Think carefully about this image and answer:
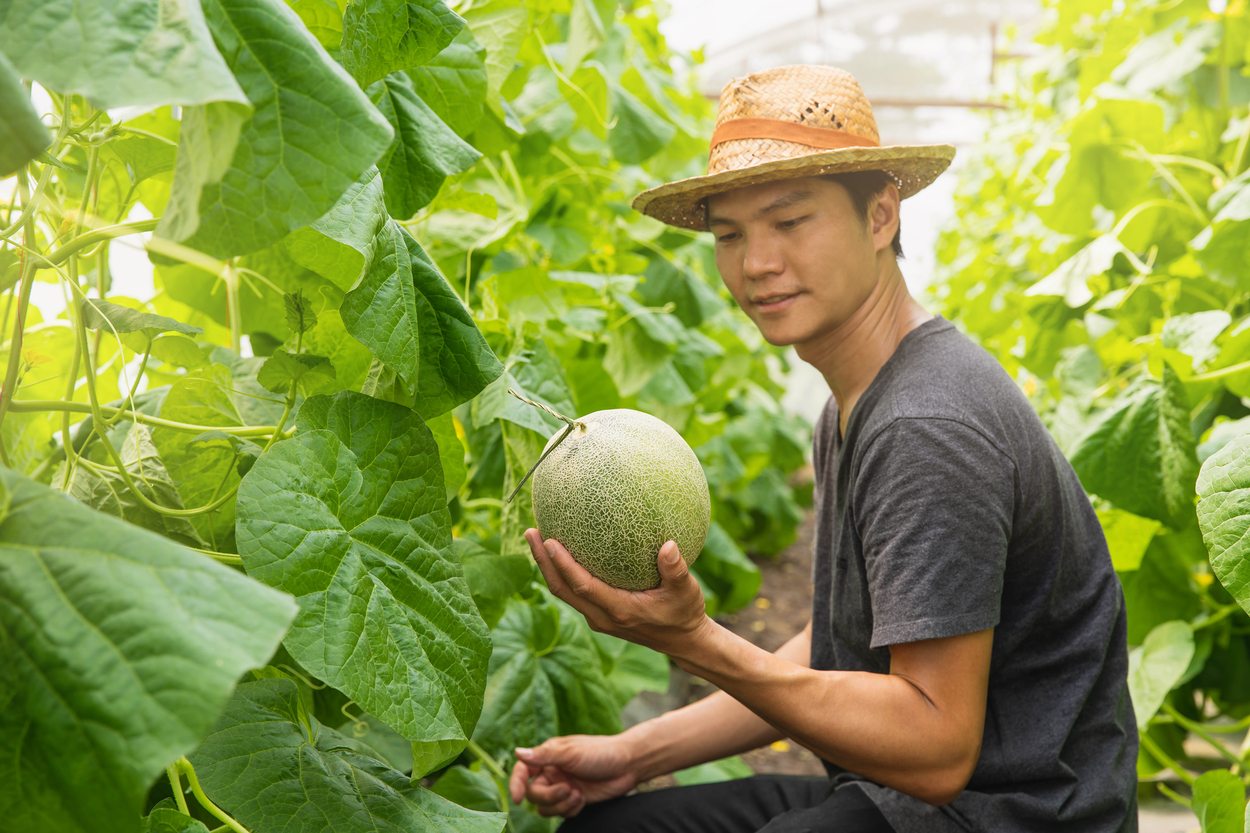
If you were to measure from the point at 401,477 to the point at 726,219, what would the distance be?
0.96 metres

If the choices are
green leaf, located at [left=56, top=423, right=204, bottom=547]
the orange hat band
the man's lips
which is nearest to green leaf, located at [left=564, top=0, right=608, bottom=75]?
the orange hat band

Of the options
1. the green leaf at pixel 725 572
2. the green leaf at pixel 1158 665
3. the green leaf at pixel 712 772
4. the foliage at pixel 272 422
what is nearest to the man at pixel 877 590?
the foliage at pixel 272 422

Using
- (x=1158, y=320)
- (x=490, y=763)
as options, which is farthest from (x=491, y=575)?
(x=1158, y=320)

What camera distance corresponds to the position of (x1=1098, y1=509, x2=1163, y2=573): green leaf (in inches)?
95.4

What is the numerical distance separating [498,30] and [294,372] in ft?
2.79

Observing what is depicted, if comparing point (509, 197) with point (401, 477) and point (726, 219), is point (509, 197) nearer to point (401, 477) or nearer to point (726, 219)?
point (726, 219)

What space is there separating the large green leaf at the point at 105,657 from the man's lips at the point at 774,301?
1276 mm

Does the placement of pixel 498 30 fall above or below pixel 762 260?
above

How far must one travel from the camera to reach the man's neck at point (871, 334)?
6.18 ft

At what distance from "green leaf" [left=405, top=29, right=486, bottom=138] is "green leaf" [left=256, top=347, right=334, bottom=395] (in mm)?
437

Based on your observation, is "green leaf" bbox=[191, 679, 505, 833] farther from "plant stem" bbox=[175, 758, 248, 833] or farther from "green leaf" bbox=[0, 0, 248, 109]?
"green leaf" bbox=[0, 0, 248, 109]

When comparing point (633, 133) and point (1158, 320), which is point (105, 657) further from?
point (1158, 320)

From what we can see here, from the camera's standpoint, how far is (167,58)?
0.67 metres

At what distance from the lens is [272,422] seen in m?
1.43
